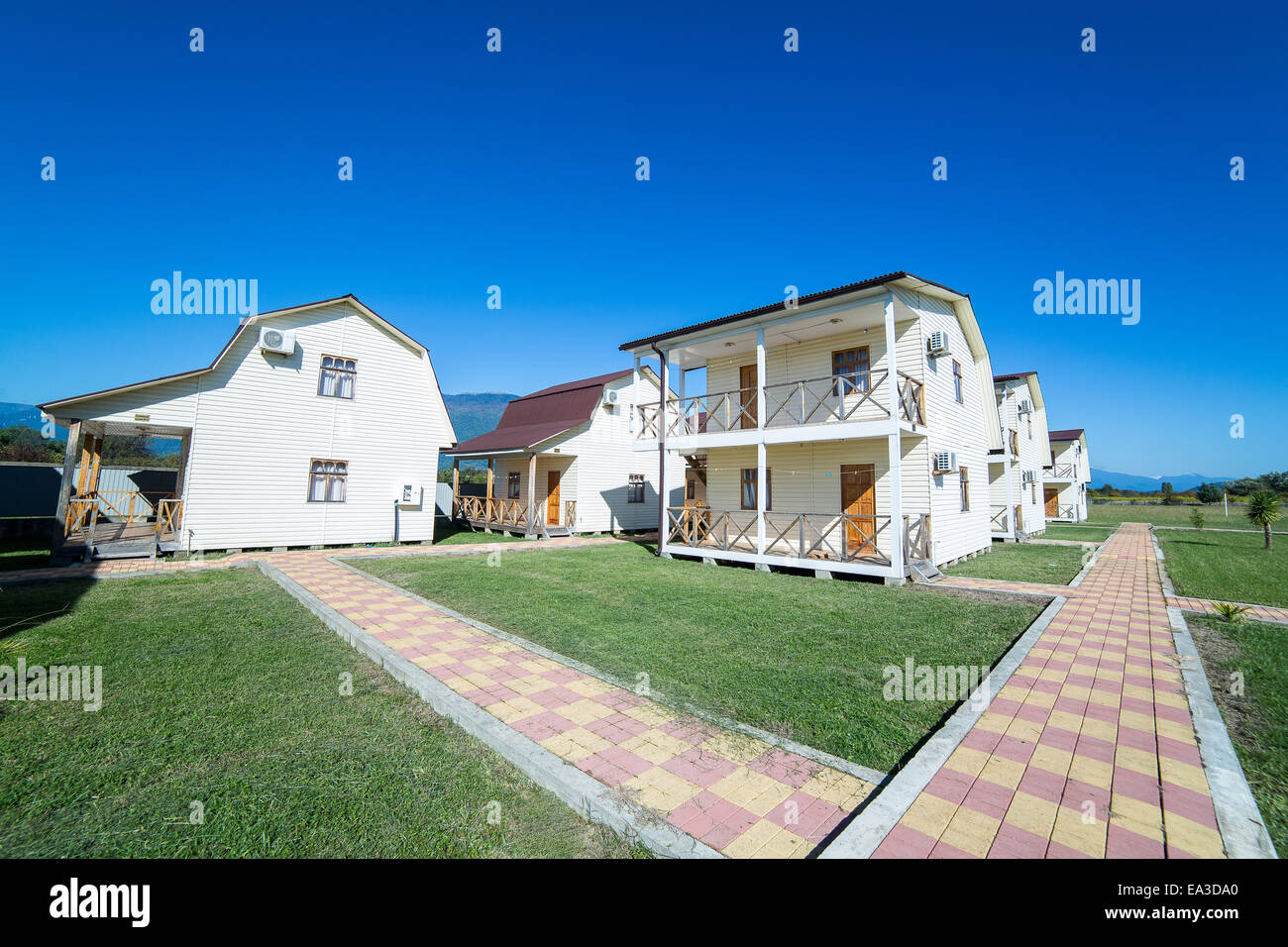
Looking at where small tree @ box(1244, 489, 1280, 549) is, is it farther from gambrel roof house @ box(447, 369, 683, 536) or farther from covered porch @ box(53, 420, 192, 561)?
covered porch @ box(53, 420, 192, 561)

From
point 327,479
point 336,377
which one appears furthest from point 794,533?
point 336,377

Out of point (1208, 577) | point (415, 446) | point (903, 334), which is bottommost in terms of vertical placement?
point (1208, 577)

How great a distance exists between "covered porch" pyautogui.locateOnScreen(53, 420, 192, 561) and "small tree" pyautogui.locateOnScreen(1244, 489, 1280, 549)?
1263 inches

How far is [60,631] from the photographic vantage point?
6.19 meters

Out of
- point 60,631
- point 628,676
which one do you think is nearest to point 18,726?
point 60,631

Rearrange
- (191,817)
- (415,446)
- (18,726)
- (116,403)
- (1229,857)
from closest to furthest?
1. (1229,857)
2. (191,817)
3. (18,726)
4. (116,403)
5. (415,446)

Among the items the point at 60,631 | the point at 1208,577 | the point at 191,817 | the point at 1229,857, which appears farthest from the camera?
the point at 1208,577

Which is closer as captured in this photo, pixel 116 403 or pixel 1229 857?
pixel 1229 857

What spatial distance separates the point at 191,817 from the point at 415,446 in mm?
14703

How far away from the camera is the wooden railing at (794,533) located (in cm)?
1150

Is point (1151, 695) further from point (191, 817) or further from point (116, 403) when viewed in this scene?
point (116, 403)

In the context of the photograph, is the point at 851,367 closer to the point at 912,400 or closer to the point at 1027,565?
the point at 912,400

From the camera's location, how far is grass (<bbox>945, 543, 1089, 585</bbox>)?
11.1 meters
